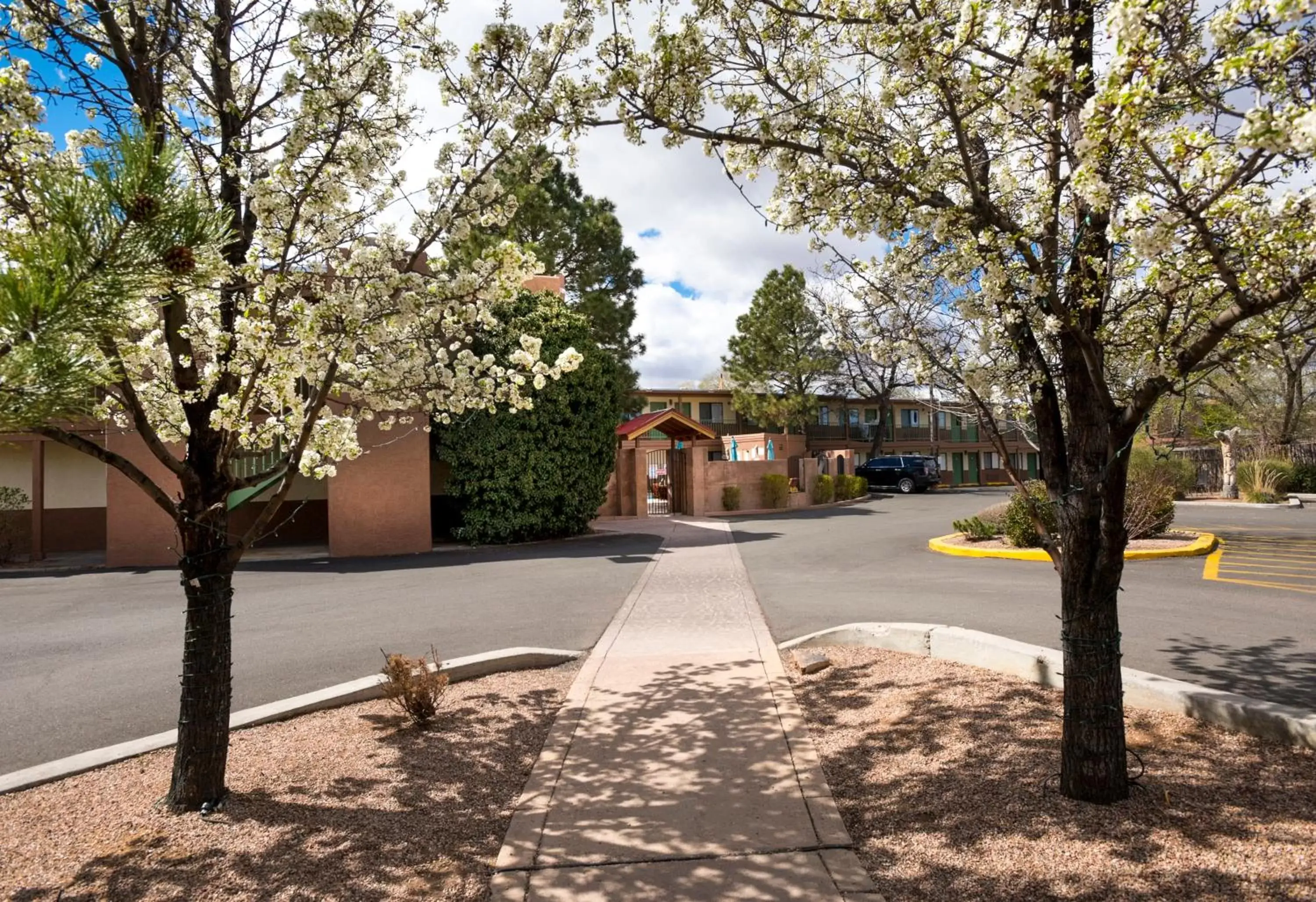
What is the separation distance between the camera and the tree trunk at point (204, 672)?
348cm

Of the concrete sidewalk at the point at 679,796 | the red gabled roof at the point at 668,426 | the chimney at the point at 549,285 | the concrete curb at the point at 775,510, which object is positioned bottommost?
the concrete sidewalk at the point at 679,796

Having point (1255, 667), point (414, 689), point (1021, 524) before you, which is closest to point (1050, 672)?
point (1255, 667)

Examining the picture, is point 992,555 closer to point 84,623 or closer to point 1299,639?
point 1299,639

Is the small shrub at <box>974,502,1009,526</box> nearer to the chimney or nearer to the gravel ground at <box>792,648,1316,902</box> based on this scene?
the gravel ground at <box>792,648,1316,902</box>

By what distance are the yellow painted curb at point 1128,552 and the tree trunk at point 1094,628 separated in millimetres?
8053

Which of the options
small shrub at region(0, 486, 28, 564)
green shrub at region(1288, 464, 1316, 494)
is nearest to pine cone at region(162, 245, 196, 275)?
small shrub at region(0, 486, 28, 564)

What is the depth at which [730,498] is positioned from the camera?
2408 cm

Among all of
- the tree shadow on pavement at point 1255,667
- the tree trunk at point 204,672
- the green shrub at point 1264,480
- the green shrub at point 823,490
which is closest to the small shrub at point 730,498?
the green shrub at point 823,490

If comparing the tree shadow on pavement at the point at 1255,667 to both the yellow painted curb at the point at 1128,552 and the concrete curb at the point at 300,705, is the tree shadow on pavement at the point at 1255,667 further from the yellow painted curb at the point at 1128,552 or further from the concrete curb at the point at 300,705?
the concrete curb at the point at 300,705

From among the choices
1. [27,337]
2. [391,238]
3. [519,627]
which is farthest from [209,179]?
[519,627]

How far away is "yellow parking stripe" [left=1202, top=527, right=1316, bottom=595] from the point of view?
8.67 meters

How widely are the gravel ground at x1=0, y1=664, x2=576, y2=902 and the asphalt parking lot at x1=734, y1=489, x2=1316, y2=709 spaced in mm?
3762

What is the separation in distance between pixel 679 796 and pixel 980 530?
1099 cm

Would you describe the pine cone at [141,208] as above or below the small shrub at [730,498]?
above
